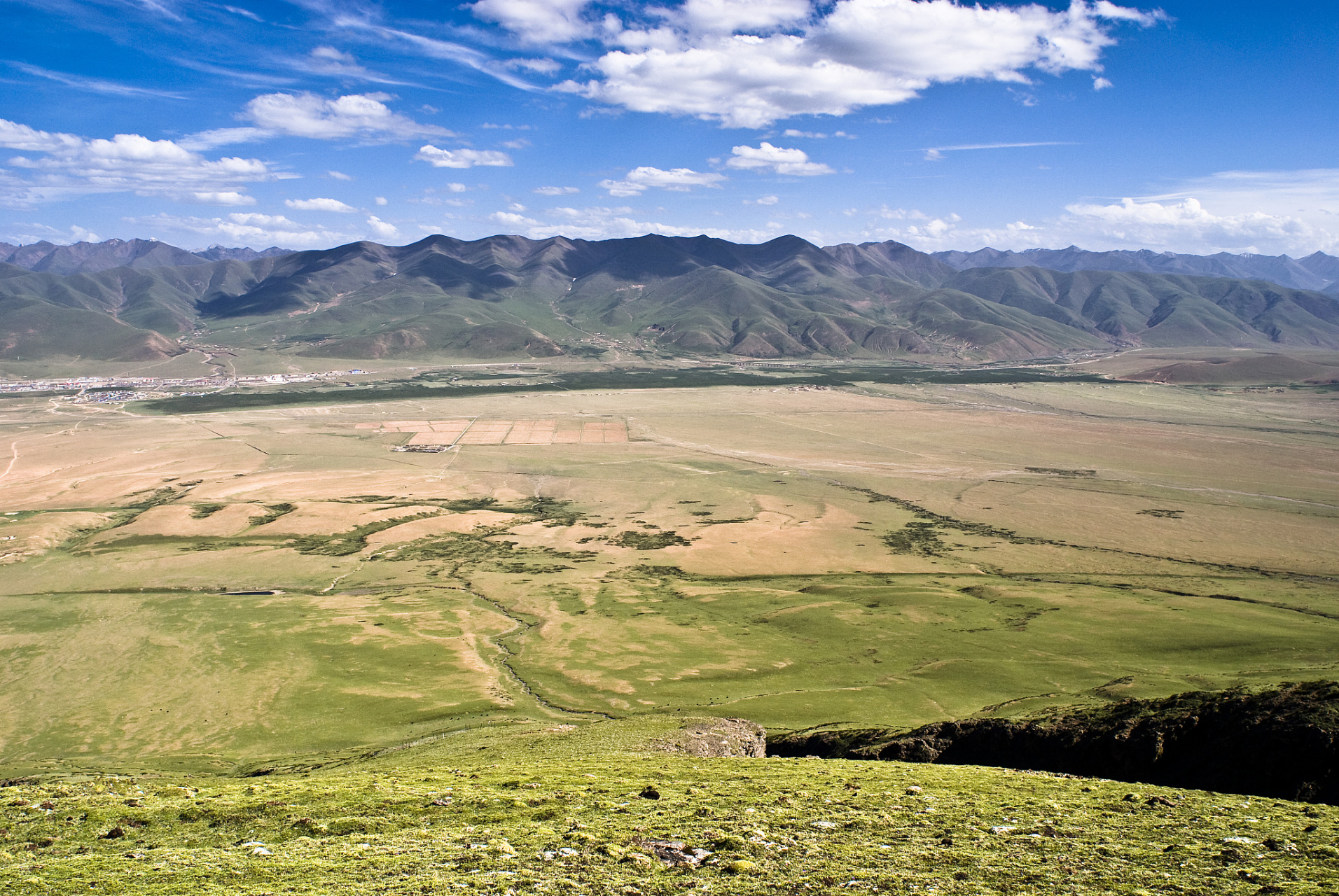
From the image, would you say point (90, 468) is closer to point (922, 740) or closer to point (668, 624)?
point (668, 624)

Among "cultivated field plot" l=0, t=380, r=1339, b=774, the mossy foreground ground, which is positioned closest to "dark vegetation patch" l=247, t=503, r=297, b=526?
"cultivated field plot" l=0, t=380, r=1339, b=774

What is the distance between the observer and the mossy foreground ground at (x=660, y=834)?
1856cm

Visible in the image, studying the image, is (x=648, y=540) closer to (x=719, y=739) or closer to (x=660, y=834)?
(x=719, y=739)

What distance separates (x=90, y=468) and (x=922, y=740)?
488 ft

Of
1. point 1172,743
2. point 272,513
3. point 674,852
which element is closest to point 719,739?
point 674,852

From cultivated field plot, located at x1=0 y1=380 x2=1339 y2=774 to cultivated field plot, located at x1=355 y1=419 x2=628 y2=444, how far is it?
52.9 feet

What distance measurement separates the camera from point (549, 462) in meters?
140

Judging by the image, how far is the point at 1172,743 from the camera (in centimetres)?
3177

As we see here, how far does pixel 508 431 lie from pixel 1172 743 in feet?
519

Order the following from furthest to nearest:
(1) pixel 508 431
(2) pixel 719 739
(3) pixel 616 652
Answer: (1) pixel 508 431, (3) pixel 616 652, (2) pixel 719 739

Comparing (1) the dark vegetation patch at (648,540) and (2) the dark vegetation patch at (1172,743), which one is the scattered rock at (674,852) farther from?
(1) the dark vegetation patch at (648,540)

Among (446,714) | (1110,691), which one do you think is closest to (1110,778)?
(1110,691)

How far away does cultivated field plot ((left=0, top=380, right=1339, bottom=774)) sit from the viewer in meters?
48.9

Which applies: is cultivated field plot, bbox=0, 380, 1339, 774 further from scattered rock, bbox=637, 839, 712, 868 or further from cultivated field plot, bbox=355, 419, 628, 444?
scattered rock, bbox=637, 839, 712, 868
